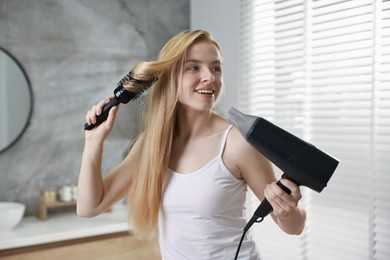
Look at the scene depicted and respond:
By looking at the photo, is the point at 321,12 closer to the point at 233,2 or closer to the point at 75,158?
the point at 233,2

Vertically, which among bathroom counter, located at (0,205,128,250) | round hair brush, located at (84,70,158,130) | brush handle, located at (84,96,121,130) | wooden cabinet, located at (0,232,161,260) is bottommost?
wooden cabinet, located at (0,232,161,260)

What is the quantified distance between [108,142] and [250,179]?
1.69 m

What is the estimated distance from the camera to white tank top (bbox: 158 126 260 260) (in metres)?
1.24

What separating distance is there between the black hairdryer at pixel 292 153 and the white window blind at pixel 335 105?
1.02m

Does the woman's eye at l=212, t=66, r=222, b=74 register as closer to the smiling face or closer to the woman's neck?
the smiling face

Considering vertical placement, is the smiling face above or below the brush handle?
above

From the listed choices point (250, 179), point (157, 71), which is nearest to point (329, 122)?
point (250, 179)

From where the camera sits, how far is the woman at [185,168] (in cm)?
125

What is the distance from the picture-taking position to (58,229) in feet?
7.15

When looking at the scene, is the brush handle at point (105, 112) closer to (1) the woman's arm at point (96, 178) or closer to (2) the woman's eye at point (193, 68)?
(1) the woman's arm at point (96, 178)

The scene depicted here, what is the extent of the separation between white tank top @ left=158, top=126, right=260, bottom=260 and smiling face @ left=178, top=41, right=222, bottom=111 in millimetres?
131

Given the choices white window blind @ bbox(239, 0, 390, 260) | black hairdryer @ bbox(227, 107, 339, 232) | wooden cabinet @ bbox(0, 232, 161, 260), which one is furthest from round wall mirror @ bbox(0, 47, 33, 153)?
black hairdryer @ bbox(227, 107, 339, 232)

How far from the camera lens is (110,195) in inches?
54.5

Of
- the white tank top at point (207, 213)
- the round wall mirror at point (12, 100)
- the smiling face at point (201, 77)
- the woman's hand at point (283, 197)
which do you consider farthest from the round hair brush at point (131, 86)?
the round wall mirror at point (12, 100)
